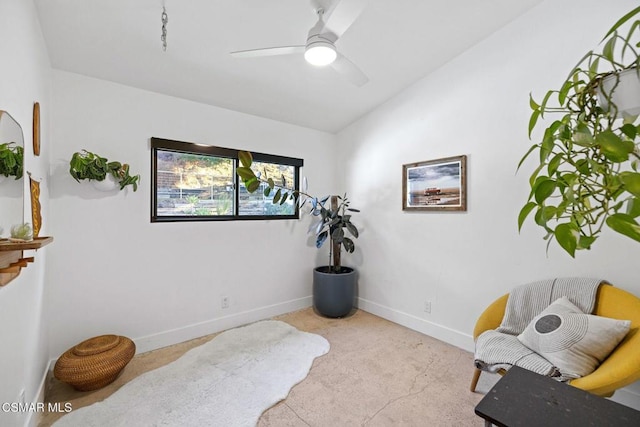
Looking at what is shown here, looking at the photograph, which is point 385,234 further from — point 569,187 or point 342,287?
point 569,187

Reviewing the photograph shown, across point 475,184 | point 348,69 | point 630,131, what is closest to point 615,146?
point 630,131

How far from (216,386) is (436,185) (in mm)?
2568

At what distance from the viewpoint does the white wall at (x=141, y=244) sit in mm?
2289

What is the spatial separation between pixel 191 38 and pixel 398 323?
3269 millimetres

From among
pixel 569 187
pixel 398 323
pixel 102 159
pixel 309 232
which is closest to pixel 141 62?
pixel 102 159

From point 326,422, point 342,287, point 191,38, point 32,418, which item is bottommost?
point 326,422

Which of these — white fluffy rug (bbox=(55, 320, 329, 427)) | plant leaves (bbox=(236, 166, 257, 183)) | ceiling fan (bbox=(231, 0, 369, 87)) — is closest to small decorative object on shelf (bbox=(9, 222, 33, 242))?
white fluffy rug (bbox=(55, 320, 329, 427))

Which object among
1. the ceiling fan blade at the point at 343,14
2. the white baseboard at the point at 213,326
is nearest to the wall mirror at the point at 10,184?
the ceiling fan blade at the point at 343,14

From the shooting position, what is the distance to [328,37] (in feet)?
5.78

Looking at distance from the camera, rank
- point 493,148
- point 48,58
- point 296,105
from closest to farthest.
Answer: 1. point 48,58
2. point 493,148
3. point 296,105

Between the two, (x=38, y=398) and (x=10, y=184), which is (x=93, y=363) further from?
(x=10, y=184)

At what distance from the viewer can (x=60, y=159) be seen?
2.26m

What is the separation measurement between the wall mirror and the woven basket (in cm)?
111

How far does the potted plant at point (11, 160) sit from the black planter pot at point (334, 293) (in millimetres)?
2647
